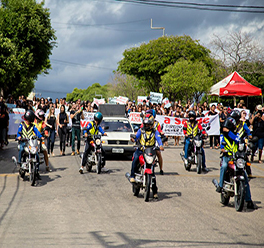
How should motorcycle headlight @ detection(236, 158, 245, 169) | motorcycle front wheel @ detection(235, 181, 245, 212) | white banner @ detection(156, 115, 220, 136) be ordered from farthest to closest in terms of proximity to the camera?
white banner @ detection(156, 115, 220, 136) < motorcycle headlight @ detection(236, 158, 245, 169) < motorcycle front wheel @ detection(235, 181, 245, 212)

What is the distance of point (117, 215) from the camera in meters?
7.83

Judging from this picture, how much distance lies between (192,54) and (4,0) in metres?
23.9

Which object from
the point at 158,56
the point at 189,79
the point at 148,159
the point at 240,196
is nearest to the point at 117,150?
the point at 148,159

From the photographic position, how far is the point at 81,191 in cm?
1024

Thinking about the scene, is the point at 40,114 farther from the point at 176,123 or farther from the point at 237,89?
the point at 237,89

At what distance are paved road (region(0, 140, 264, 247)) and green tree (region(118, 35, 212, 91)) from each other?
4243 centimetres

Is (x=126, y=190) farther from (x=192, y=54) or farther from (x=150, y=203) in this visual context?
(x=192, y=54)

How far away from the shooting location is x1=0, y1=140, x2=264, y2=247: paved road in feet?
20.6

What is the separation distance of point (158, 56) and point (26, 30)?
22426 millimetres

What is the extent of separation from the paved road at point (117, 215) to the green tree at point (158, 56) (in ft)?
139

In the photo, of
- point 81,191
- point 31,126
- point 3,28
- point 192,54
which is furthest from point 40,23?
point 81,191

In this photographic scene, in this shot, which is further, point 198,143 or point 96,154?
point 198,143

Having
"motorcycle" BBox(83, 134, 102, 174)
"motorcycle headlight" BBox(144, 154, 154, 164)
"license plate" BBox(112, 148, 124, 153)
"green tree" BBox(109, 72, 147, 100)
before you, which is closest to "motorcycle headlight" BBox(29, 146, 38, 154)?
"motorcycle" BBox(83, 134, 102, 174)

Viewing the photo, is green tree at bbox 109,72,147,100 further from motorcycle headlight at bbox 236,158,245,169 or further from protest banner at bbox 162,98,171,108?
motorcycle headlight at bbox 236,158,245,169
